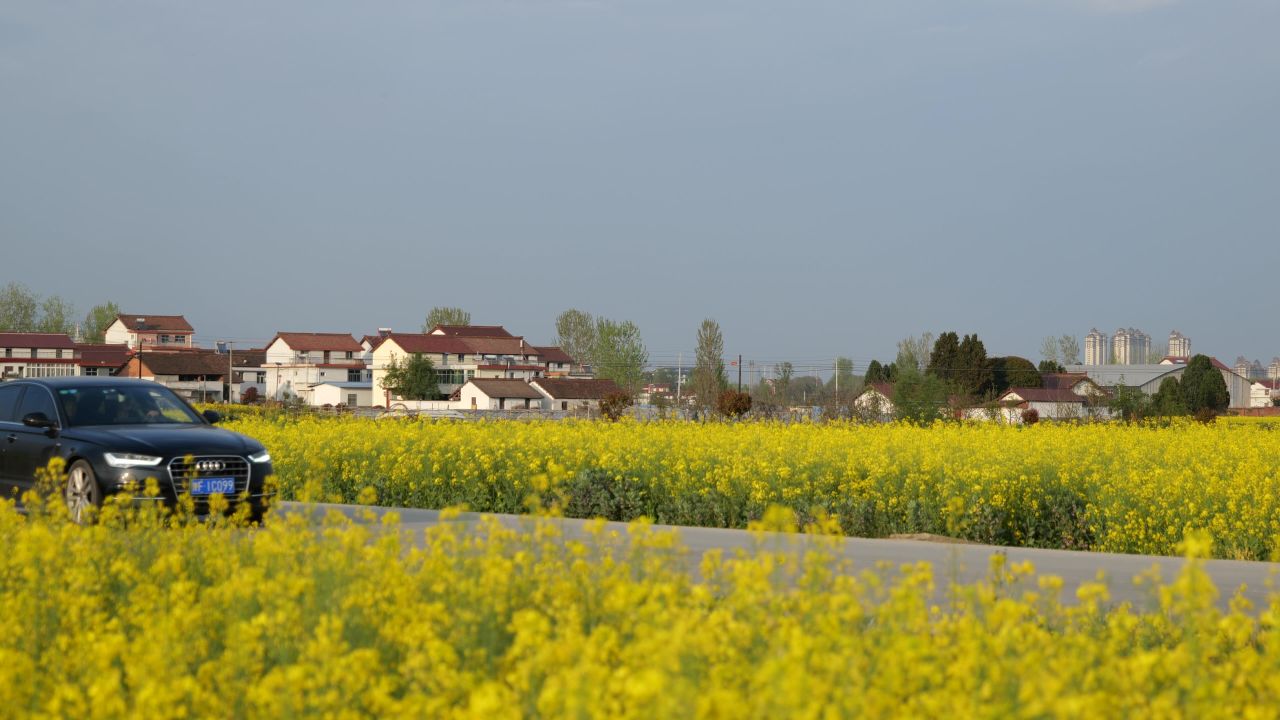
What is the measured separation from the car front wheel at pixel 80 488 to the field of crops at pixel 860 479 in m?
2.17

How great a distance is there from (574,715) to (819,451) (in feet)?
37.1

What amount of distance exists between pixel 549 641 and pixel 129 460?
326 inches

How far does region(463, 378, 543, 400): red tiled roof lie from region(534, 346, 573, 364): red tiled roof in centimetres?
2029

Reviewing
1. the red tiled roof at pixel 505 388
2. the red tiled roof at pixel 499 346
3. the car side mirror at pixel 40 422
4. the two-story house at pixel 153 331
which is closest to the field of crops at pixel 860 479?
the car side mirror at pixel 40 422

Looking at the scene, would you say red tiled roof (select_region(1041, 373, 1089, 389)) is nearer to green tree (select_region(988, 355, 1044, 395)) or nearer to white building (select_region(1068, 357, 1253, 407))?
green tree (select_region(988, 355, 1044, 395))

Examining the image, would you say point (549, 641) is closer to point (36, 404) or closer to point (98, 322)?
point (36, 404)

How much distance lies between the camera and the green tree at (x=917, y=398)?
34781mm

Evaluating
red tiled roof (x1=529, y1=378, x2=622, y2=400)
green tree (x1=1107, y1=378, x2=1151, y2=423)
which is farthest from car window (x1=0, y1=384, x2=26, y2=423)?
red tiled roof (x1=529, y1=378, x2=622, y2=400)

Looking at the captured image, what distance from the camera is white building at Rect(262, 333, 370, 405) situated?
120812 mm

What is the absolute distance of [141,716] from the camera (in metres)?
4.03

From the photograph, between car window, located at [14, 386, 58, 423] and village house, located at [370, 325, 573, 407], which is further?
village house, located at [370, 325, 573, 407]

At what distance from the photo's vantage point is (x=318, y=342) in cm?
12269

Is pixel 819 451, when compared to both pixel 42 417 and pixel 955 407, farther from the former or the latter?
pixel 955 407

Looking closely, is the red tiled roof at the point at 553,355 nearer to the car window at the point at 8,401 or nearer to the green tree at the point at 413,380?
the green tree at the point at 413,380
